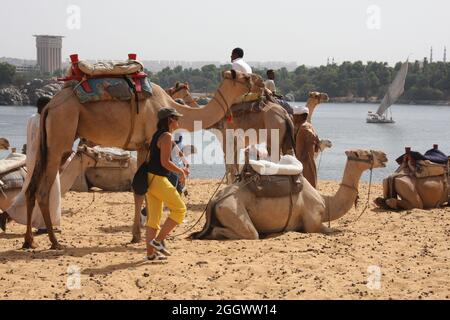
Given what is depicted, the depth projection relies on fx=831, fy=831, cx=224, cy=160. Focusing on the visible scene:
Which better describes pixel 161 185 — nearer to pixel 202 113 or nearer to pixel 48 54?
pixel 202 113

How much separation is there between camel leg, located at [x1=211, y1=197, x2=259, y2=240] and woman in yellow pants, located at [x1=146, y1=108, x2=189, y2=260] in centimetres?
130

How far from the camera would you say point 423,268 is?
836cm

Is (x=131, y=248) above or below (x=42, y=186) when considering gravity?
below

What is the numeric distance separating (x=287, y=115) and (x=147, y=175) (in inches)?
185

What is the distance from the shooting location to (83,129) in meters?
9.59

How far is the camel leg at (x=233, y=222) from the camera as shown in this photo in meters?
9.68

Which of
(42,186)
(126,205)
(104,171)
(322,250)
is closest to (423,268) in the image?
(322,250)

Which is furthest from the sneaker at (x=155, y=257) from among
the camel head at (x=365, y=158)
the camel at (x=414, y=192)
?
the camel at (x=414, y=192)

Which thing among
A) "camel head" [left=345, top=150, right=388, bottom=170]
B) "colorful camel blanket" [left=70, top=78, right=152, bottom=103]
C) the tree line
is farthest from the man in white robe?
the tree line

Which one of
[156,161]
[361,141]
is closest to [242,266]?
[156,161]

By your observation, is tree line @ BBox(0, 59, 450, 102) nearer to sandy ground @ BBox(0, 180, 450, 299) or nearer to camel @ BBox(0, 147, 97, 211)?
camel @ BBox(0, 147, 97, 211)

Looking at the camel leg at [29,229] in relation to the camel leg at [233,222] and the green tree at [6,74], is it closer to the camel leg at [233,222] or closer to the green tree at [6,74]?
the camel leg at [233,222]
